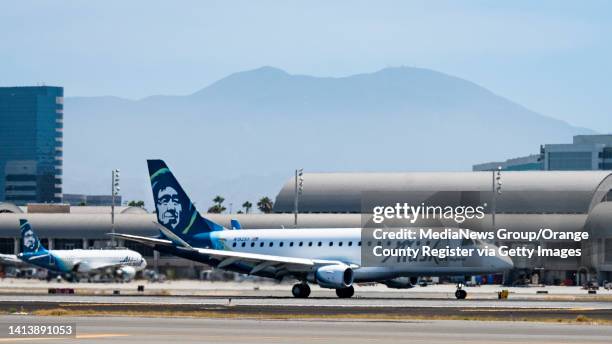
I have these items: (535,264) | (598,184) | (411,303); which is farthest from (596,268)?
(411,303)

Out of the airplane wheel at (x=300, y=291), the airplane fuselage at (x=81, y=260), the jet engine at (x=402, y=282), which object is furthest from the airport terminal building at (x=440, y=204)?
the airplane wheel at (x=300, y=291)

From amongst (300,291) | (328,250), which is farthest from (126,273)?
(300,291)

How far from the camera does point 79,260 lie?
10712 cm

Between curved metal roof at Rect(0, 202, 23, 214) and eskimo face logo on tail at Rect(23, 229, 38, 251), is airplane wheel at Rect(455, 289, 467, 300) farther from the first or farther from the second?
curved metal roof at Rect(0, 202, 23, 214)

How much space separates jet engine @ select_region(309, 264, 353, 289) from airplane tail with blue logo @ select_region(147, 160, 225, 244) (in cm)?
1024

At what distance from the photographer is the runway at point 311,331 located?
139 ft

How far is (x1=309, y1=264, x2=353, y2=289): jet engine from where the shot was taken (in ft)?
255

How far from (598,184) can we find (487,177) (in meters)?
15.0

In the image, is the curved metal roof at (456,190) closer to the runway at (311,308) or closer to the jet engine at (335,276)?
the jet engine at (335,276)

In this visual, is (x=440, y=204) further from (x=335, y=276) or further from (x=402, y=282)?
(x=335, y=276)

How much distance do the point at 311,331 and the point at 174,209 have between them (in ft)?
136

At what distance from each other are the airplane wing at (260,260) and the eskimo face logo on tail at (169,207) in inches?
186

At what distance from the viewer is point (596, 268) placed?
121 metres

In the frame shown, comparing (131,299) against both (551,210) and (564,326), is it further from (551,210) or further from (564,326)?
(551,210)
